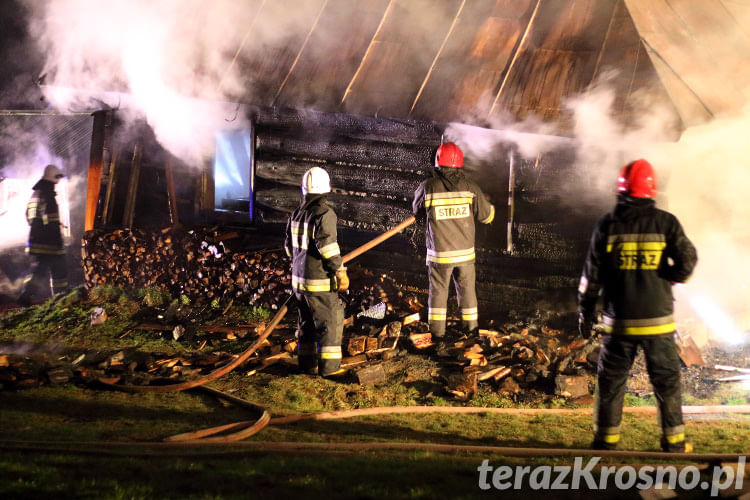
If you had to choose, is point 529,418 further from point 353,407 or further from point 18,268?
point 18,268

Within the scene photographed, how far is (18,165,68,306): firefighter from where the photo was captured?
10406 mm

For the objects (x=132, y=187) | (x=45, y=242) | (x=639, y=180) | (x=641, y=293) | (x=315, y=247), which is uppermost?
(x=132, y=187)

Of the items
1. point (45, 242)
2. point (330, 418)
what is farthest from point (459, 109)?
point (45, 242)

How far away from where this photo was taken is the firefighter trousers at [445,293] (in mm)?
6539

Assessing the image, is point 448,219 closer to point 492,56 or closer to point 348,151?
point 492,56

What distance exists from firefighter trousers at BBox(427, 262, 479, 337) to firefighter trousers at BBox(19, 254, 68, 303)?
809cm

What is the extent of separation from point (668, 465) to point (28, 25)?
44.9 ft

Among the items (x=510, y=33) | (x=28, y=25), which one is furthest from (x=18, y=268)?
(x=510, y=33)

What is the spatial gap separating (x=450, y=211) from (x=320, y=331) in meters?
2.11

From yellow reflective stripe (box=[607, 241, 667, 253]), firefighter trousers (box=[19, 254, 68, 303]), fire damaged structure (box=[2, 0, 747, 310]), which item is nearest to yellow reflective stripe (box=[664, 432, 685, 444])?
yellow reflective stripe (box=[607, 241, 667, 253])

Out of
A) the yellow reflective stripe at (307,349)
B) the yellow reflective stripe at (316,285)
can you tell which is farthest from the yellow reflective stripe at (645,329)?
the yellow reflective stripe at (307,349)

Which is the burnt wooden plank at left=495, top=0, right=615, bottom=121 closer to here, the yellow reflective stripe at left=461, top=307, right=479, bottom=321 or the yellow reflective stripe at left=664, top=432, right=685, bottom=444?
the yellow reflective stripe at left=461, top=307, right=479, bottom=321

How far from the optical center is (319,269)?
5.92m

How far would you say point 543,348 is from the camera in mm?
6621
